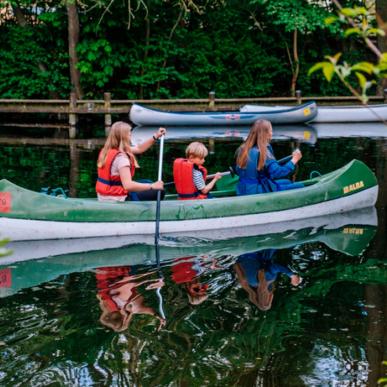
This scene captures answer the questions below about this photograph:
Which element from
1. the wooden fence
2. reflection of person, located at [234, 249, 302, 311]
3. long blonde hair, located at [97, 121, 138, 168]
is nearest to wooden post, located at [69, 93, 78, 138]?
the wooden fence

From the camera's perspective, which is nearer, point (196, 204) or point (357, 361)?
point (357, 361)

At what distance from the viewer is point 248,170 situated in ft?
30.3

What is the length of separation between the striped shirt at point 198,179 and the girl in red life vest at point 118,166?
546 millimetres

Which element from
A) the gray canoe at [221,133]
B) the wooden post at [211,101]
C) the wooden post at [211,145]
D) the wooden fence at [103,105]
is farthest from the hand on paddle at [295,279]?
the wooden post at [211,101]

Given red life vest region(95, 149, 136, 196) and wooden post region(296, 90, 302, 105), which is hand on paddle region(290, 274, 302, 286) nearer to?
red life vest region(95, 149, 136, 196)

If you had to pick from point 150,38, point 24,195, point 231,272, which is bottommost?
point 231,272

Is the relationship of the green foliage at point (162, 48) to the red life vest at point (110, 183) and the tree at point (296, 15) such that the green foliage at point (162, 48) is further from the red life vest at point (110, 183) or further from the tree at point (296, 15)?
the red life vest at point (110, 183)

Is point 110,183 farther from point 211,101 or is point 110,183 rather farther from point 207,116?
point 211,101

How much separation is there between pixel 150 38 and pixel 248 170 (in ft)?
48.9

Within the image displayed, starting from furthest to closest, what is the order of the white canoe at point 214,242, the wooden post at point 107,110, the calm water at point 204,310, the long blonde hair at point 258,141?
the wooden post at point 107,110
the long blonde hair at point 258,141
the white canoe at point 214,242
the calm water at point 204,310

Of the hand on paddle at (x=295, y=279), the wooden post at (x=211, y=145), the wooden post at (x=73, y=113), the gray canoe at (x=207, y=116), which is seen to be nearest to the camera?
the hand on paddle at (x=295, y=279)

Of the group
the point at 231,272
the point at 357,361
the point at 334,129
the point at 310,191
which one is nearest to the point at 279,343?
the point at 357,361

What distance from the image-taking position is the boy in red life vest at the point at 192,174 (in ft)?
28.7

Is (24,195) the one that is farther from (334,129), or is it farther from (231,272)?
(334,129)
